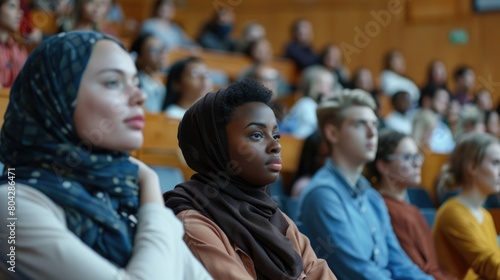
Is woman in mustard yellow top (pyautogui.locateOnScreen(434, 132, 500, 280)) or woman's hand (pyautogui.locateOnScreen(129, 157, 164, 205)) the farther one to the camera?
woman in mustard yellow top (pyautogui.locateOnScreen(434, 132, 500, 280))

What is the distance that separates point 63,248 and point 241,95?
66 centimetres

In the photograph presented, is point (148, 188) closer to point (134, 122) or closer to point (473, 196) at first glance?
point (134, 122)

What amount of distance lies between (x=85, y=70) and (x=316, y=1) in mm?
7244

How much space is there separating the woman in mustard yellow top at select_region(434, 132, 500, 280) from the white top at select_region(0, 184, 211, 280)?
1.73m

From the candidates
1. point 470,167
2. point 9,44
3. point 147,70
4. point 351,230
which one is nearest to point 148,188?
point 351,230

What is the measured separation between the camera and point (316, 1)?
8.28 meters

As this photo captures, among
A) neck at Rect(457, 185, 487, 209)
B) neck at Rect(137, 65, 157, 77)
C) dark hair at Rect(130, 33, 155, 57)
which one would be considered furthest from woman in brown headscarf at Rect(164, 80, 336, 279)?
dark hair at Rect(130, 33, 155, 57)

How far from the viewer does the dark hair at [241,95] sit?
1.63 m

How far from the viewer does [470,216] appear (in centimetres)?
277

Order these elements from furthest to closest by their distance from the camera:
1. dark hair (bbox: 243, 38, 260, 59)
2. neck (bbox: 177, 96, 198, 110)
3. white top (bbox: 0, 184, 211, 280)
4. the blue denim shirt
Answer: dark hair (bbox: 243, 38, 260, 59), neck (bbox: 177, 96, 198, 110), the blue denim shirt, white top (bbox: 0, 184, 211, 280)

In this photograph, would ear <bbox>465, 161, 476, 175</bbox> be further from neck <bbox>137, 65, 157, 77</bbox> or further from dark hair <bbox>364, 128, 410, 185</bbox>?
neck <bbox>137, 65, 157, 77</bbox>

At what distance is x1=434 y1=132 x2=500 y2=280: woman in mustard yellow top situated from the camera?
8.84 ft

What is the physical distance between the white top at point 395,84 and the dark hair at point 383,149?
4208 mm

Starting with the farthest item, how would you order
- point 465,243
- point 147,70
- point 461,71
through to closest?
point 461,71, point 147,70, point 465,243
